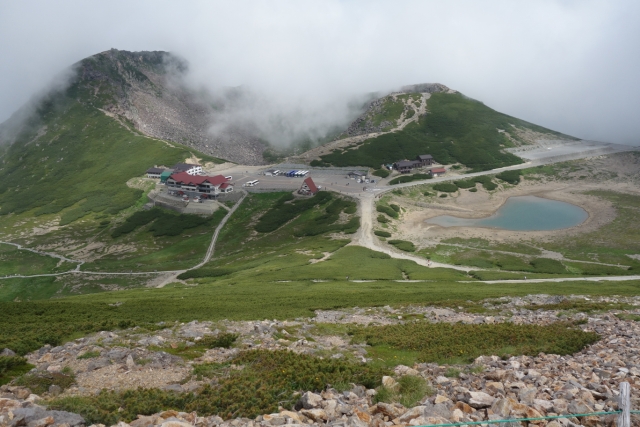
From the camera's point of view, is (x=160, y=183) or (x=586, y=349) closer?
(x=586, y=349)

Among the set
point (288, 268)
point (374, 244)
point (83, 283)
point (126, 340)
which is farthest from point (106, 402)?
point (83, 283)

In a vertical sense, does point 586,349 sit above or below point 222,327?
above

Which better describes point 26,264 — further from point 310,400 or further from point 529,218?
point 529,218

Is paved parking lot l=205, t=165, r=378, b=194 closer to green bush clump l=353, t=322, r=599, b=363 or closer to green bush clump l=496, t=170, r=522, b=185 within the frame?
green bush clump l=496, t=170, r=522, b=185

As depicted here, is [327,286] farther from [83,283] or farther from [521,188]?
[521,188]

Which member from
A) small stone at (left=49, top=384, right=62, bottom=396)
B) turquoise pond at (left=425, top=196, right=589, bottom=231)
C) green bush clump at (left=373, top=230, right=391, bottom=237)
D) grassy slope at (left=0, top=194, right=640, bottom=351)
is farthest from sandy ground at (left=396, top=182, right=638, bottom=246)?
small stone at (left=49, top=384, right=62, bottom=396)

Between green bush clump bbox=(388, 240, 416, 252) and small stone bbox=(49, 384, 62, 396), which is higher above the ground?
small stone bbox=(49, 384, 62, 396)
